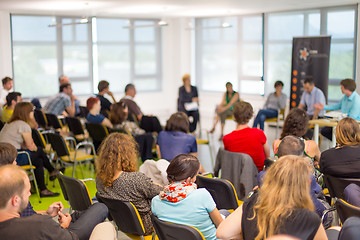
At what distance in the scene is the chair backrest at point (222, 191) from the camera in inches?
143

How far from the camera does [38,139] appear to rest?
20.2 feet

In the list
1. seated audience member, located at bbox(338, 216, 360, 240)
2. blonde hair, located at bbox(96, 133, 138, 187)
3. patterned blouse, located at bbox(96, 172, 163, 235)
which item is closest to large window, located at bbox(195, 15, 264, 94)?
blonde hair, located at bbox(96, 133, 138, 187)

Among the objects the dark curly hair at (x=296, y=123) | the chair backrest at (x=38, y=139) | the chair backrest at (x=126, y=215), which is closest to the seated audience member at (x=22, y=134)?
the chair backrest at (x=38, y=139)

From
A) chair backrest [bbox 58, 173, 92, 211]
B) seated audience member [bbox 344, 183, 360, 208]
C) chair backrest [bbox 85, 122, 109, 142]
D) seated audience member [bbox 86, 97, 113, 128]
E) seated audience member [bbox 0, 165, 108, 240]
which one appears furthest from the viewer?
seated audience member [bbox 86, 97, 113, 128]

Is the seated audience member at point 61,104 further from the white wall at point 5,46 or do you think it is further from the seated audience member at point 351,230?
the seated audience member at point 351,230

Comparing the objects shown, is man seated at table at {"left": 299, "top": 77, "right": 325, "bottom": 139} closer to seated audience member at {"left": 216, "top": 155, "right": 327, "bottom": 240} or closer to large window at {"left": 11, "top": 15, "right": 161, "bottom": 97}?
large window at {"left": 11, "top": 15, "right": 161, "bottom": 97}

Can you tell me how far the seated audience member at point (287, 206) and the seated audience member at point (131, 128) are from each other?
178 inches

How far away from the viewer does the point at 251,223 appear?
2.37m

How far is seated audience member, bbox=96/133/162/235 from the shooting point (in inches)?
133

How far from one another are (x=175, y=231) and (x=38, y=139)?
156 inches

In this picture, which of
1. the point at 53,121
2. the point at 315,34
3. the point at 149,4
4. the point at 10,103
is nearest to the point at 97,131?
the point at 53,121

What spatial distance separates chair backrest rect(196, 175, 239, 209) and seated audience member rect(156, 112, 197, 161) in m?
1.27

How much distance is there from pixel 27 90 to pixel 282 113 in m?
6.22

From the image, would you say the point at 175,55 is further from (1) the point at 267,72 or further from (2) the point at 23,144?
(2) the point at 23,144
